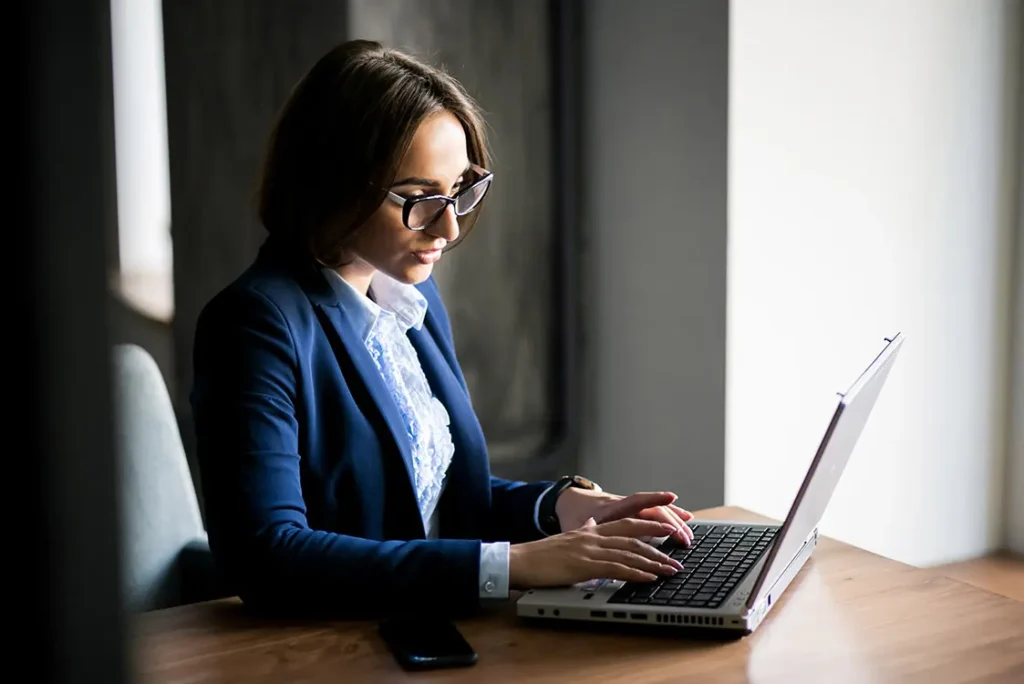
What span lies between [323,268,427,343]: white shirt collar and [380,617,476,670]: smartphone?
0.47 m

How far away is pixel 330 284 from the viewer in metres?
1.53

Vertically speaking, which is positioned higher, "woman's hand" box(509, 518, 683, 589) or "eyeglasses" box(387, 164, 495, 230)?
"eyeglasses" box(387, 164, 495, 230)

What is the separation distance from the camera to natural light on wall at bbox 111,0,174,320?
2143mm

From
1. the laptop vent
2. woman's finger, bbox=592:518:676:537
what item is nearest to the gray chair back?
woman's finger, bbox=592:518:676:537

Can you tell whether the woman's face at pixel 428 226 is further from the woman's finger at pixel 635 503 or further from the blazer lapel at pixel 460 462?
the woman's finger at pixel 635 503

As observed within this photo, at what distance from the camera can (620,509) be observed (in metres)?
1.47

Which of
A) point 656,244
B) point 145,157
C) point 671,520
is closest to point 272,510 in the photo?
point 671,520

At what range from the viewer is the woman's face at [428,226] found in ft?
4.91

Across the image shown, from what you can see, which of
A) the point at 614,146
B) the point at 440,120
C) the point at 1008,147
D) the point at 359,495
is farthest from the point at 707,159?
the point at 359,495

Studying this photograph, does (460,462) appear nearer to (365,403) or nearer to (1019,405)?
(365,403)

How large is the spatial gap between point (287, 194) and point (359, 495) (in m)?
0.41

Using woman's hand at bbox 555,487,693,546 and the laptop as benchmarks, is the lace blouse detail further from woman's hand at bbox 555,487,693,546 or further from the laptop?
the laptop

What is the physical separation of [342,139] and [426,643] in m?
0.67

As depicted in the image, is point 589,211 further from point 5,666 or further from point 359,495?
point 5,666
